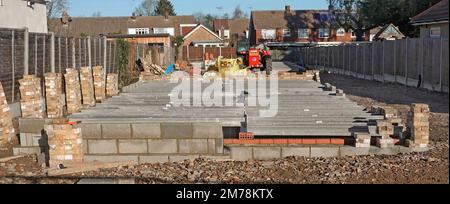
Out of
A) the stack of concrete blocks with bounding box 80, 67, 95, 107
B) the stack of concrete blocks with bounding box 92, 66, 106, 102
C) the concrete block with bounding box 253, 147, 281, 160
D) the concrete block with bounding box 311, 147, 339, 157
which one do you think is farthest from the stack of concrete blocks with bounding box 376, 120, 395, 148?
the stack of concrete blocks with bounding box 92, 66, 106, 102

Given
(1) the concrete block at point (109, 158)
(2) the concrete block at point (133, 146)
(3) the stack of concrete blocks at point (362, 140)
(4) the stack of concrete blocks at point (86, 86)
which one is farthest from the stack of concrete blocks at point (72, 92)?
(3) the stack of concrete blocks at point (362, 140)

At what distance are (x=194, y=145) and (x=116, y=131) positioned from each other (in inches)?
49.7

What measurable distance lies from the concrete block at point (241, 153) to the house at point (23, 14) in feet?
49.5

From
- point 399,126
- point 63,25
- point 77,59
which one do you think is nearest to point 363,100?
point 399,126

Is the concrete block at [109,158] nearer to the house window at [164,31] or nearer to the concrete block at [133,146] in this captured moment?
the concrete block at [133,146]

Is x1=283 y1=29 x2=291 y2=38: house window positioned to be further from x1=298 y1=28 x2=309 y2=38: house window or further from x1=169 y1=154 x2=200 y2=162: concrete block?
x1=169 y1=154 x2=200 y2=162: concrete block

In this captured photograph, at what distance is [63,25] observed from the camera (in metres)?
40.2

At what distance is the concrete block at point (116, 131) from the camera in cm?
766

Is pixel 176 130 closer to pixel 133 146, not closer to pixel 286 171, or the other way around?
pixel 133 146

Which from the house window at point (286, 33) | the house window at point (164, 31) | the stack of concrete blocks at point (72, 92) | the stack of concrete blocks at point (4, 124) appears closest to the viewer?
the stack of concrete blocks at point (4, 124)

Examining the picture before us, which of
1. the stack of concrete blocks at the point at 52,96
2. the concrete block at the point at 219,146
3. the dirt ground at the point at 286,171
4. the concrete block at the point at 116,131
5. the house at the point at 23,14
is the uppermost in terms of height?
the house at the point at 23,14

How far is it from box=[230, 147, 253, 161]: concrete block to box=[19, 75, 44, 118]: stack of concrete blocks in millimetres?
4844

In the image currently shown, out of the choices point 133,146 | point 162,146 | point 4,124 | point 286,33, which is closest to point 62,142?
point 133,146
